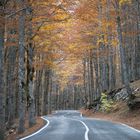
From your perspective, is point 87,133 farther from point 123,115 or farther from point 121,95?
point 121,95

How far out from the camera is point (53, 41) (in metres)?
32.9

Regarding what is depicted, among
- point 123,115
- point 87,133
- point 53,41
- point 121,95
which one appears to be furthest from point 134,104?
point 53,41

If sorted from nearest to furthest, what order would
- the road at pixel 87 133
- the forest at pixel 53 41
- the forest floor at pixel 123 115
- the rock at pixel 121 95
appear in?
1. the road at pixel 87 133
2. the forest at pixel 53 41
3. the forest floor at pixel 123 115
4. the rock at pixel 121 95

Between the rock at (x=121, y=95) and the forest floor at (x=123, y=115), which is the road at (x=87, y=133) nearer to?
the forest floor at (x=123, y=115)

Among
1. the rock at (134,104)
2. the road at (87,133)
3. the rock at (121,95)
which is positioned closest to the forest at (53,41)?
the rock at (134,104)

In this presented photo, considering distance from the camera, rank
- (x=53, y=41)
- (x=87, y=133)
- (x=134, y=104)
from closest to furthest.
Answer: (x=87, y=133)
(x=134, y=104)
(x=53, y=41)

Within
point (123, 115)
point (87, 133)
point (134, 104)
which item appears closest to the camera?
point (87, 133)

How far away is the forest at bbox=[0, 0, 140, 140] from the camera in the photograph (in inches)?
816

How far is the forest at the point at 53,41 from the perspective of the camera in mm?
20719

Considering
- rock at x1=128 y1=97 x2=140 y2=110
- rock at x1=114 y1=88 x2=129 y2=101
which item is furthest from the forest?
rock at x1=114 y1=88 x2=129 y2=101

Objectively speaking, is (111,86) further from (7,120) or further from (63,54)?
(7,120)

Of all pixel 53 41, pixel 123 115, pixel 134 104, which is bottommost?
pixel 123 115

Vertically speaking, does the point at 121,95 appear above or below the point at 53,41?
below

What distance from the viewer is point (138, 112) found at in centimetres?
2620
